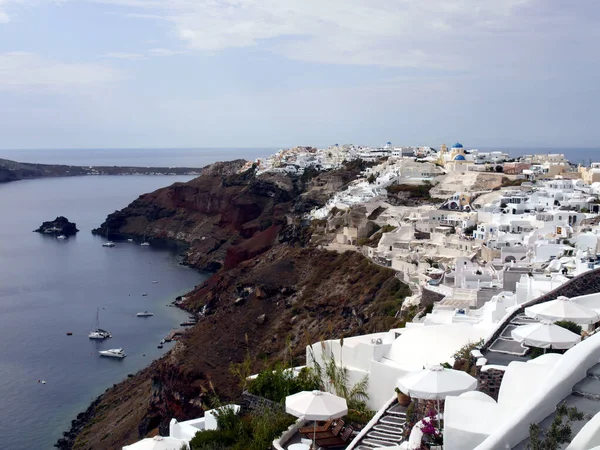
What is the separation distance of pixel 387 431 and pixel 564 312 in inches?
127

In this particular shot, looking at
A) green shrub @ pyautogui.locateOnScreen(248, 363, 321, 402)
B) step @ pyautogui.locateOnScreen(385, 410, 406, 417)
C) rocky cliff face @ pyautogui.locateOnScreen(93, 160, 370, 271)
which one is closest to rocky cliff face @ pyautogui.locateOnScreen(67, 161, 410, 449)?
rocky cliff face @ pyautogui.locateOnScreen(93, 160, 370, 271)

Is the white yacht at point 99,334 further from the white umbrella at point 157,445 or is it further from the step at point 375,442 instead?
the step at point 375,442

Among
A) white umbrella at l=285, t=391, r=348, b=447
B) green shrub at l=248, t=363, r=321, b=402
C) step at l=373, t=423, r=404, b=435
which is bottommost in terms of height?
green shrub at l=248, t=363, r=321, b=402

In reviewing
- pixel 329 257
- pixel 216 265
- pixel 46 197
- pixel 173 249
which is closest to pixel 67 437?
pixel 329 257

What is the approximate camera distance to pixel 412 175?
5419 centimetres

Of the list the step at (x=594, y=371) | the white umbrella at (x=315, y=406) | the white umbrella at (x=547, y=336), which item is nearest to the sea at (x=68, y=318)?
the white umbrella at (x=315, y=406)

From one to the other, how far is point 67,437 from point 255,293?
12549 millimetres

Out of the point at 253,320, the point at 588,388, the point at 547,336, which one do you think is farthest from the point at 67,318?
the point at 588,388

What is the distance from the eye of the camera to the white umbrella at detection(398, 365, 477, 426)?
7.90 meters

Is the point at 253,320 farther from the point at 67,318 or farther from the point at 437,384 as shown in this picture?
the point at 437,384

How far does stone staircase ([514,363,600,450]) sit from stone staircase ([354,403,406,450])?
293cm

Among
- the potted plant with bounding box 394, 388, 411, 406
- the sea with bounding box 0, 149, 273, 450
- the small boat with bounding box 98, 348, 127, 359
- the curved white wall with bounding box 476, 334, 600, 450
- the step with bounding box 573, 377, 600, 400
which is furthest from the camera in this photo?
the small boat with bounding box 98, 348, 127, 359

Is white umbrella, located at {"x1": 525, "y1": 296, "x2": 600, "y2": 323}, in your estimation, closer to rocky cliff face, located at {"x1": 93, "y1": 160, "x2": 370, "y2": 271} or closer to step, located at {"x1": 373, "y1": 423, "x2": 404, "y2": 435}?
step, located at {"x1": 373, "y1": 423, "x2": 404, "y2": 435}

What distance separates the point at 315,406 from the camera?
9312 mm
